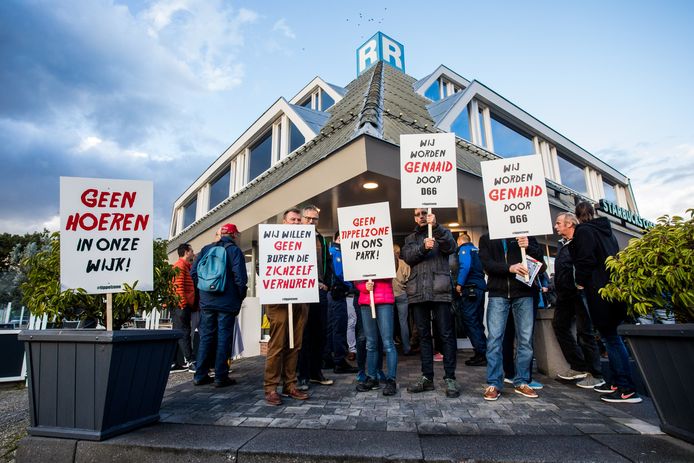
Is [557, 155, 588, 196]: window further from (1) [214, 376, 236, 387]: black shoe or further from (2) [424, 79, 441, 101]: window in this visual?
(1) [214, 376, 236, 387]: black shoe

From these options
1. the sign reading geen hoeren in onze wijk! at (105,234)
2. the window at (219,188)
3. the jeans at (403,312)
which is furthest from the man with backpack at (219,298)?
the window at (219,188)

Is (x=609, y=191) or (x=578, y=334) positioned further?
(x=609, y=191)

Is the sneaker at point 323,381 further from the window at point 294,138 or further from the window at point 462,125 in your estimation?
the window at point 462,125

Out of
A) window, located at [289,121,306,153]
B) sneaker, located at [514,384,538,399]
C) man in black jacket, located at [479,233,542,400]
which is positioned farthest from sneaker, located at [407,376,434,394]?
window, located at [289,121,306,153]

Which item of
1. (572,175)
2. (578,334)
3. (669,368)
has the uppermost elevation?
(572,175)

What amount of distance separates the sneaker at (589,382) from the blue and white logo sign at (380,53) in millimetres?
17483

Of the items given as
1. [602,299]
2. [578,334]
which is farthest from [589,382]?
[602,299]

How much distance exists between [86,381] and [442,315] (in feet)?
11.0

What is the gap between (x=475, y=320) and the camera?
606 cm

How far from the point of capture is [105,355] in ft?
9.45

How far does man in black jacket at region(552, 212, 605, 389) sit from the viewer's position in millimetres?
4707

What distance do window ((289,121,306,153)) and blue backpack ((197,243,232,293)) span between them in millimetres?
7391

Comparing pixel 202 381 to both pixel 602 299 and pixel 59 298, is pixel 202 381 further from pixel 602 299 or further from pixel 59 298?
pixel 602 299

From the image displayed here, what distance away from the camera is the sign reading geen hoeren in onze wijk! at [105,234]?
330 cm
